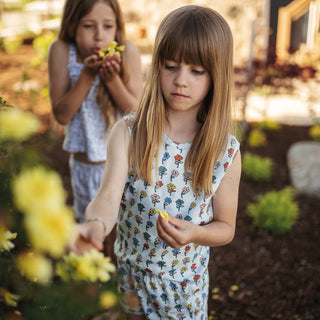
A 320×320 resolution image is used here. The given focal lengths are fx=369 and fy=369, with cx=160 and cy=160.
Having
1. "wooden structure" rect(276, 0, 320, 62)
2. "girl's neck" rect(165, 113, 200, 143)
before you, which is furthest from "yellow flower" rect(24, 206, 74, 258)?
"wooden structure" rect(276, 0, 320, 62)

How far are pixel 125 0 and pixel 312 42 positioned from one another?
436cm

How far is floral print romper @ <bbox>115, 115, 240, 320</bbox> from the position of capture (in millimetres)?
1381

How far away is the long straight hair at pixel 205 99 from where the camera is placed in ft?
3.98

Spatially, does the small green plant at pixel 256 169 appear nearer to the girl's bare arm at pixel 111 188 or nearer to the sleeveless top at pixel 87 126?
the sleeveless top at pixel 87 126

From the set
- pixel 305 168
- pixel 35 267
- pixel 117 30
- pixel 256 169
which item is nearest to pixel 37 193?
pixel 35 267

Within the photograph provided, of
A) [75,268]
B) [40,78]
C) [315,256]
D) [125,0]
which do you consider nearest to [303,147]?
[315,256]

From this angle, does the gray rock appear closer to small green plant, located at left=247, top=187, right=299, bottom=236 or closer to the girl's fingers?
small green plant, located at left=247, top=187, right=299, bottom=236

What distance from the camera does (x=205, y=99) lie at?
1410 millimetres

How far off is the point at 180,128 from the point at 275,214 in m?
2.02

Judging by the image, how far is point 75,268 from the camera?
1.76 ft

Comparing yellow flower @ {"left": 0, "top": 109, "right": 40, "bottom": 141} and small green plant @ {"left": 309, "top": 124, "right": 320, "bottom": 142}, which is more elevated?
small green plant @ {"left": 309, "top": 124, "right": 320, "bottom": 142}

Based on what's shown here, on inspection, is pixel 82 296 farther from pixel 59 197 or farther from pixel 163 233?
pixel 163 233

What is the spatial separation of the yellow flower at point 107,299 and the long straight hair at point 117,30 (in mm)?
1543

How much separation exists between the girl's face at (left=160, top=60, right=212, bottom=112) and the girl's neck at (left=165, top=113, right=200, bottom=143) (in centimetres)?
10
